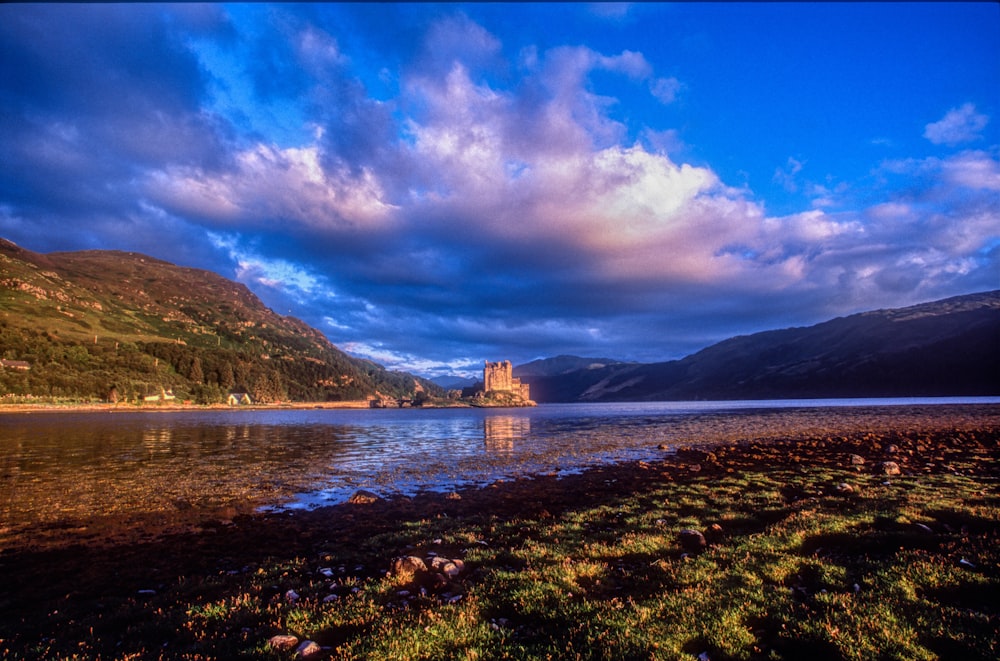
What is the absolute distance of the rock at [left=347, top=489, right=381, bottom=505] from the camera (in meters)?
24.6

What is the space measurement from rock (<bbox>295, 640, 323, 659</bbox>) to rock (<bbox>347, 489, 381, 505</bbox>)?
53.6 feet

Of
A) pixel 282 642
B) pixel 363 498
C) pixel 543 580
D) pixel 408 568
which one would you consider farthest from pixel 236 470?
pixel 543 580

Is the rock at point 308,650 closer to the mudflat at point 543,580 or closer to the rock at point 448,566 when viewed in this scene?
the mudflat at point 543,580

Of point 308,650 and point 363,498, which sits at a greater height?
point 308,650

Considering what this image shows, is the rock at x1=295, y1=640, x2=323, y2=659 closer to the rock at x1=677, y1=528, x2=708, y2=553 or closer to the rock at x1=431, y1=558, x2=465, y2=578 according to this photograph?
the rock at x1=431, y1=558, x2=465, y2=578

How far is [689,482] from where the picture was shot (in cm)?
2716

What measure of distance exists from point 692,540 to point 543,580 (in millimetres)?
6098

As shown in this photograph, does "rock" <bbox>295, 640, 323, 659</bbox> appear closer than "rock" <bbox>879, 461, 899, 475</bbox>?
Yes

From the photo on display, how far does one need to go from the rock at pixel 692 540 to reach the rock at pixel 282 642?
1159 centimetres

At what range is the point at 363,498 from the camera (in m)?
25.0

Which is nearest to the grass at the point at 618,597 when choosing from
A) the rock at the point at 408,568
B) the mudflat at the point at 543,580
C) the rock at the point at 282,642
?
the mudflat at the point at 543,580

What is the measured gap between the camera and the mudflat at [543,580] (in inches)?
348

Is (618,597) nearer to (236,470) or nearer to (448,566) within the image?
(448,566)

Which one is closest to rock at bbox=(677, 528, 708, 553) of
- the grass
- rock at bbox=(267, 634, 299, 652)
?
the grass
